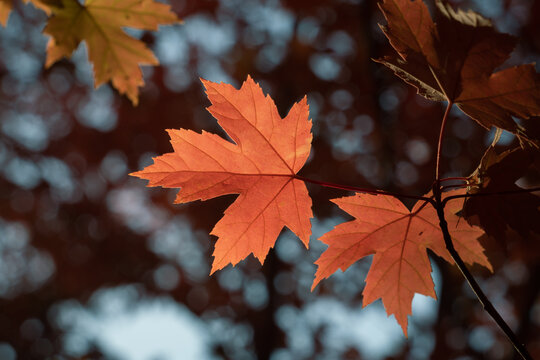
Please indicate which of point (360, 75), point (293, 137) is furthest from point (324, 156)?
point (293, 137)

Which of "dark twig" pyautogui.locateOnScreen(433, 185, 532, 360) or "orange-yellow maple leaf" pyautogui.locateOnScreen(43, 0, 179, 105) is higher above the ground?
"dark twig" pyautogui.locateOnScreen(433, 185, 532, 360)

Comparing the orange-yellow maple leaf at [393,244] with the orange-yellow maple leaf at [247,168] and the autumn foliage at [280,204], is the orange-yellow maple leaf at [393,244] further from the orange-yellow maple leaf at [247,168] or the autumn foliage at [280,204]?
the orange-yellow maple leaf at [247,168]

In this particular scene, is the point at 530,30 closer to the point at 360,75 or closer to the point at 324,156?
the point at 360,75

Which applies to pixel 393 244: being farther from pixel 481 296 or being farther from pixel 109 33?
pixel 109 33

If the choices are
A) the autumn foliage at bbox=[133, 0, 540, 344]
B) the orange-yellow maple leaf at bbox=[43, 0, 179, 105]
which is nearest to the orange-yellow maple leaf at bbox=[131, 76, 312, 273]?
the autumn foliage at bbox=[133, 0, 540, 344]

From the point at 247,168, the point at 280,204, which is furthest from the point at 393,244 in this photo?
the point at 247,168

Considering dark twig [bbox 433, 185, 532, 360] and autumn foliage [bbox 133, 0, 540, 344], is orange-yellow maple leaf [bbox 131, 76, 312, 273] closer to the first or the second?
autumn foliage [bbox 133, 0, 540, 344]
